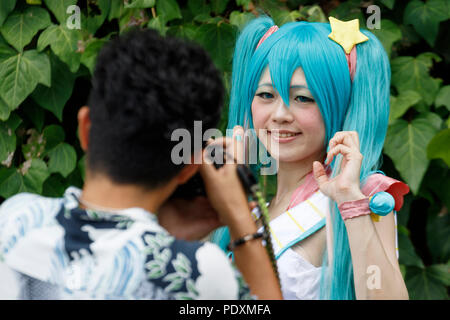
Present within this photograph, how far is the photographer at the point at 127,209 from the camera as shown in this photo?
2.75ft

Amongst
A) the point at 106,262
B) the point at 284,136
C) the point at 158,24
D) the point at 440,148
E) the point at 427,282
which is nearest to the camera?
the point at 106,262

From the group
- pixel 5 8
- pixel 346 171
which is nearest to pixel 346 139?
pixel 346 171

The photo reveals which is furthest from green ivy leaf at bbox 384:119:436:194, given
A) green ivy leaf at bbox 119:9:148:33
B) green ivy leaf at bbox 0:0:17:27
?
green ivy leaf at bbox 0:0:17:27

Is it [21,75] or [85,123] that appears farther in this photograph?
[21,75]

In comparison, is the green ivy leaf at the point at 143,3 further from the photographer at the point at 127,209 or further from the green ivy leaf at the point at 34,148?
the photographer at the point at 127,209

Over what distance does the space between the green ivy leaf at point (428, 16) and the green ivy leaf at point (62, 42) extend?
1271 millimetres

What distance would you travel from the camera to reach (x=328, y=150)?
141 centimetres

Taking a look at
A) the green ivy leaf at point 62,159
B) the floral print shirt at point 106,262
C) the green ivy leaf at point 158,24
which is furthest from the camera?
the green ivy leaf at point 62,159

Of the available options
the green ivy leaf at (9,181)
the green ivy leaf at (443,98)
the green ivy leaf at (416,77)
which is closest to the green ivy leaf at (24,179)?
the green ivy leaf at (9,181)

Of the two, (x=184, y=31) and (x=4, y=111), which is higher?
(x=184, y=31)

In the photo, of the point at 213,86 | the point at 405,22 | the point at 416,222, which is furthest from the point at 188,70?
the point at 416,222

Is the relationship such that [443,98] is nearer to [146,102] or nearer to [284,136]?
[284,136]

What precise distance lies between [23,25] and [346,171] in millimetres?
1374
